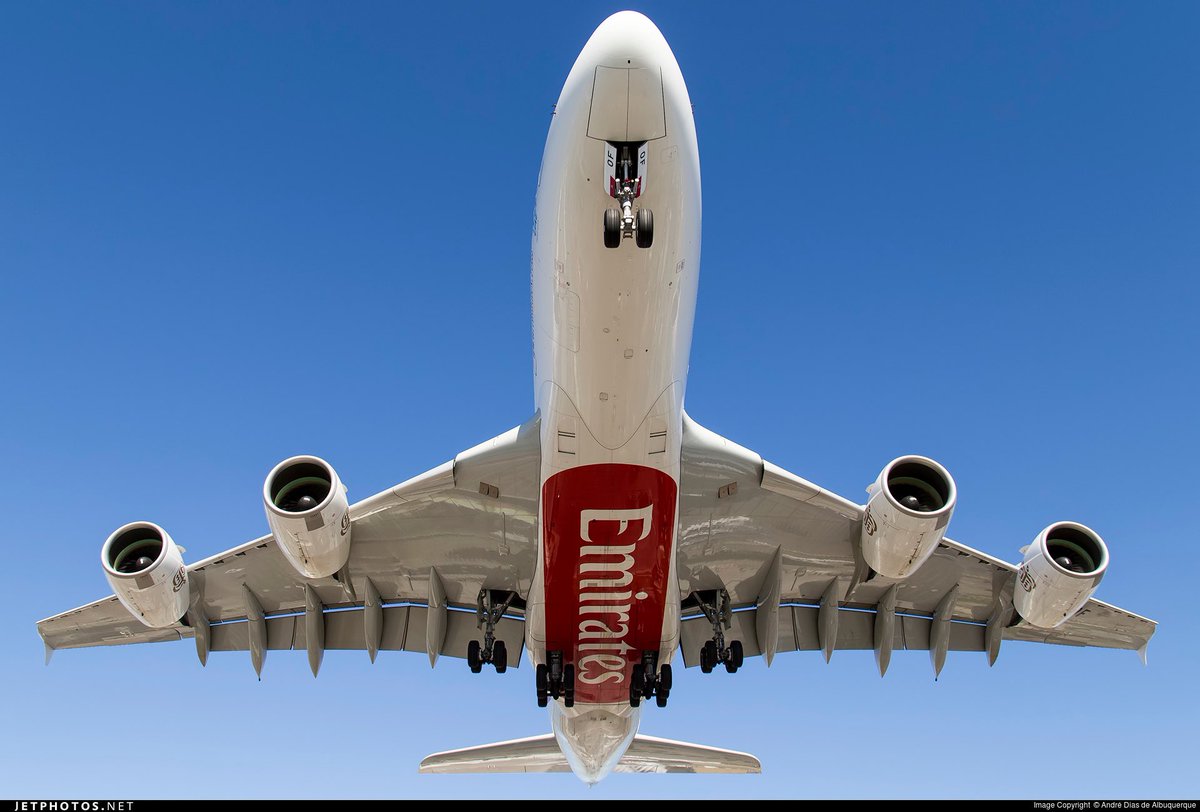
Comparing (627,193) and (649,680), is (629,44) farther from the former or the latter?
(649,680)

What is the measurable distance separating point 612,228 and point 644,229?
0.33m

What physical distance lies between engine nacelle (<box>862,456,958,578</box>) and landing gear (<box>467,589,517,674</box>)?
242 inches

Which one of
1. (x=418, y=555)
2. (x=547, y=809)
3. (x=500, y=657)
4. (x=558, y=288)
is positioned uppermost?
(x=558, y=288)

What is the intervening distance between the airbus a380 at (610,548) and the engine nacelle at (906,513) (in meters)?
0.04

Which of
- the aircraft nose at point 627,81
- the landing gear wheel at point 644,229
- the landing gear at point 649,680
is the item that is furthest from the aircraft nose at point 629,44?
the landing gear at point 649,680

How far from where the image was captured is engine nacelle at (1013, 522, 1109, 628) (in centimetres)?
1316

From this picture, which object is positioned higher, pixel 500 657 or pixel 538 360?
pixel 538 360

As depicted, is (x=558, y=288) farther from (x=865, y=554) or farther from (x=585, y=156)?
(x=865, y=554)

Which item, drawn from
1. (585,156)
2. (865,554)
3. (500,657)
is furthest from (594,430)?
(500,657)

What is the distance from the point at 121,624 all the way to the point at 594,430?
969 centimetres

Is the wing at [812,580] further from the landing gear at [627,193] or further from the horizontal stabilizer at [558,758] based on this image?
the landing gear at [627,193]

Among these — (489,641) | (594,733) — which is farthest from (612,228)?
(594,733)

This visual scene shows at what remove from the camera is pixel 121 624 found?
15.6 meters

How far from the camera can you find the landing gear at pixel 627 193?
368 inches
